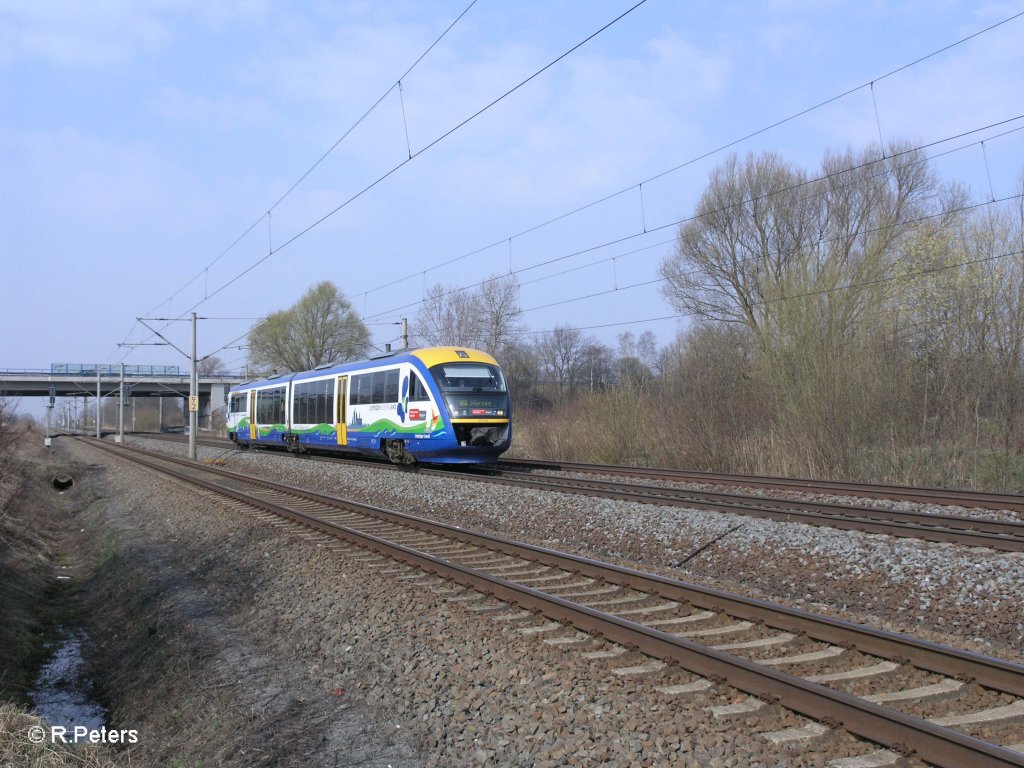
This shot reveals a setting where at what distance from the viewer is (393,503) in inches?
620

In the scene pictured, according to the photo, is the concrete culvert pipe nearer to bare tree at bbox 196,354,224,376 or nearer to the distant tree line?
the distant tree line

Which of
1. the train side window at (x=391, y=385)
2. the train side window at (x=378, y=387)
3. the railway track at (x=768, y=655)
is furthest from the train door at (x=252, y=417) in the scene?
the railway track at (x=768, y=655)

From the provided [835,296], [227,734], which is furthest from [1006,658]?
[835,296]

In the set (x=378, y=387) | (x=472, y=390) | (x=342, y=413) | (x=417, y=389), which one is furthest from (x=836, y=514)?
(x=342, y=413)

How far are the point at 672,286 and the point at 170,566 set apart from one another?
87.4 feet

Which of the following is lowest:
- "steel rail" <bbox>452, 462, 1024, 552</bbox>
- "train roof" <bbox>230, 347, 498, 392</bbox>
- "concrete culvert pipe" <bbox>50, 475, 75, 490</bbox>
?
"steel rail" <bbox>452, 462, 1024, 552</bbox>

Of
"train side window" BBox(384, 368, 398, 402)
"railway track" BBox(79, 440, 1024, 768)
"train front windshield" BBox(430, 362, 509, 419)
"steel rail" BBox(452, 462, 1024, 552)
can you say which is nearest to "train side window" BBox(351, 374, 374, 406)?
"train side window" BBox(384, 368, 398, 402)

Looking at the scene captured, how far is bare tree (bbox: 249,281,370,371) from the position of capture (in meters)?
68.6

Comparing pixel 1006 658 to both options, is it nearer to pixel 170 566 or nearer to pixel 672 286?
pixel 170 566

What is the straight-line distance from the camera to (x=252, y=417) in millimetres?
35875

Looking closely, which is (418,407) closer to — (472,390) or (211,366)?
(472,390)

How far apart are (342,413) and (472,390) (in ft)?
21.2

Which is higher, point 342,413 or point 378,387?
point 378,387

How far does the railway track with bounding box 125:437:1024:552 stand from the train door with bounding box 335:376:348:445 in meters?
9.10
